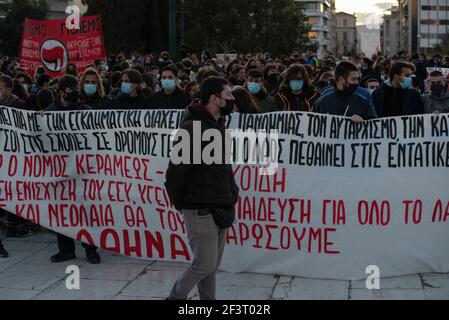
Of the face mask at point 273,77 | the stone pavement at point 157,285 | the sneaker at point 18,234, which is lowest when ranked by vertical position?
the stone pavement at point 157,285

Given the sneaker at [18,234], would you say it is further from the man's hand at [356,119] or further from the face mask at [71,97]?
the man's hand at [356,119]

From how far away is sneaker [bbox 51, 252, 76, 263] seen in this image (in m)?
6.98

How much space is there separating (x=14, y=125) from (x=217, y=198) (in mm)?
3317

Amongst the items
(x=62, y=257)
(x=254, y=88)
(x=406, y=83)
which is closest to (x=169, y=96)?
(x=254, y=88)

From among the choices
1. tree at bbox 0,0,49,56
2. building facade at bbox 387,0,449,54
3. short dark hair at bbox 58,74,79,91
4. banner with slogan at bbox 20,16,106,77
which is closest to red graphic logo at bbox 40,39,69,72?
banner with slogan at bbox 20,16,106,77

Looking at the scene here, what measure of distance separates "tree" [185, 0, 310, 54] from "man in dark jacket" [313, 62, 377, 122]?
124ft

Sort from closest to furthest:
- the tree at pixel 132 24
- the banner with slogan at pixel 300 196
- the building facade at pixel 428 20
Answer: the banner with slogan at pixel 300 196
the tree at pixel 132 24
the building facade at pixel 428 20

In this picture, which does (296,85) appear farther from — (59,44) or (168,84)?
(59,44)

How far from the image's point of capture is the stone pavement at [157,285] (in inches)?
228

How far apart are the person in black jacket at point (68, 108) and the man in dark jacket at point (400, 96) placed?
10.2 feet

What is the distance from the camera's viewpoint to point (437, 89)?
876 centimetres

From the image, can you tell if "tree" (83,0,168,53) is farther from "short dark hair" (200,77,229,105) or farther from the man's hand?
"short dark hair" (200,77,229,105)

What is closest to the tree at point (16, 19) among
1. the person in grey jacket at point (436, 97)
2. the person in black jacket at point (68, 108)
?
the person in grey jacket at point (436, 97)
